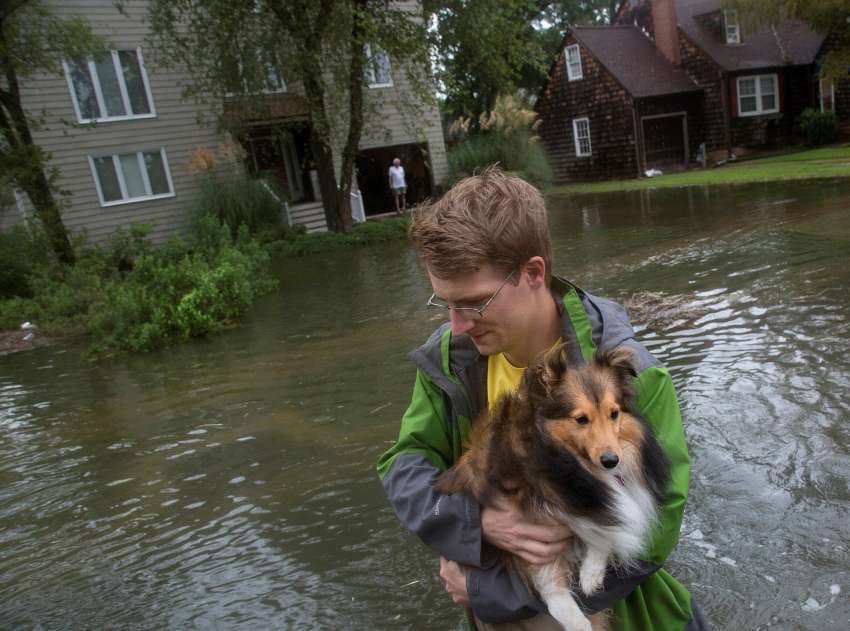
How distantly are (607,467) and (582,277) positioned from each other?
10.6 metres

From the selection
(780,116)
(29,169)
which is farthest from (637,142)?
(29,169)

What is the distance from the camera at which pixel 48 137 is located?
2192cm

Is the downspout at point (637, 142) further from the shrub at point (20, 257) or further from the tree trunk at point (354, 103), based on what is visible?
the shrub at point (20, 257)

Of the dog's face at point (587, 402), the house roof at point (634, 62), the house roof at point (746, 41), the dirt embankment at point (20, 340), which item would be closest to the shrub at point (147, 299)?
the dirt embankment at point (20, 340)

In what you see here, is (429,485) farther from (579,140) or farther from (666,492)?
(579,140)

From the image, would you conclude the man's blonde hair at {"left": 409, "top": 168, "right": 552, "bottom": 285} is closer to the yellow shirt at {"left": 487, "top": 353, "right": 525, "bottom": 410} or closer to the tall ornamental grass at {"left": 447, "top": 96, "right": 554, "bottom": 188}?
the yellow shirt at {"left": 487, "top": 353, "right": 525, "bottom": 410}

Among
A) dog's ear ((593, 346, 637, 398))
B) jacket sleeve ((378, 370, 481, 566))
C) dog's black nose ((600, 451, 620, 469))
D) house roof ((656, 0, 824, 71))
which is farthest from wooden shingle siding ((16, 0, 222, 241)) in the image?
house roof ((656, 0, 824, 71))

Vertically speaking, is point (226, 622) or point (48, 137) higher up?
point (48, 137)

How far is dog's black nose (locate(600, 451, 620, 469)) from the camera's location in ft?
Result: 6.13

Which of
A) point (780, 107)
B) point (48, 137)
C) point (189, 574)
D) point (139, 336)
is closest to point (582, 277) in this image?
point (139, 336)

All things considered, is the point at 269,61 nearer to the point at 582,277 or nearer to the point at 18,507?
the point at 582,277

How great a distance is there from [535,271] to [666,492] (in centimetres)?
78

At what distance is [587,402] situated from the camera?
1.90 m

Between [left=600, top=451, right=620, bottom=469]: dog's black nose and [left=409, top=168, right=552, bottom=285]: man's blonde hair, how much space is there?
0.64 meters
